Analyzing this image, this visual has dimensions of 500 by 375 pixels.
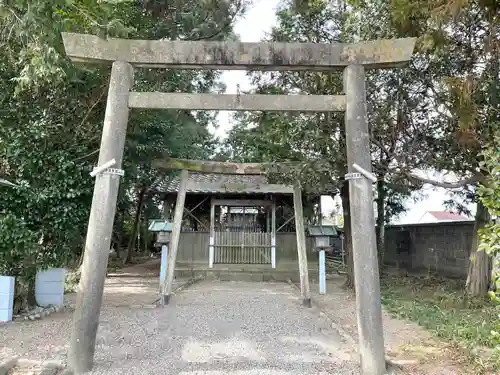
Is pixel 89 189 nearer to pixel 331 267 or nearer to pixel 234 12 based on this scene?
pixel 234 12

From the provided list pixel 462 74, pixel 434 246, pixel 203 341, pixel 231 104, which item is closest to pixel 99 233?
pixel 231 104

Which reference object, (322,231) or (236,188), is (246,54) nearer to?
(322,231)

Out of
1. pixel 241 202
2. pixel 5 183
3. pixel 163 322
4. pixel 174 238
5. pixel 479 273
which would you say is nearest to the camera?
pixel 5 183

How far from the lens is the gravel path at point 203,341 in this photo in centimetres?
405

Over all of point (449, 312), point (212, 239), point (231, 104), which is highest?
point (231, 104)

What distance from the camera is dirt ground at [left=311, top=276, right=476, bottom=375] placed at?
3.96 metres

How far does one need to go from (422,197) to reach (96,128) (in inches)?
426

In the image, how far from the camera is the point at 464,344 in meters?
4.69

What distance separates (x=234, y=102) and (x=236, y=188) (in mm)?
7032

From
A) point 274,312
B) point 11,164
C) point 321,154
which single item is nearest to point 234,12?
point 321,154

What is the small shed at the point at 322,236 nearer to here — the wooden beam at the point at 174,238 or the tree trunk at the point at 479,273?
the tree trunk at the point at 479,273

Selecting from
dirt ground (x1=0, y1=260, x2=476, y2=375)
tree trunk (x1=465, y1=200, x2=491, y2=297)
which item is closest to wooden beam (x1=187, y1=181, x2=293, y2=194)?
dirt ground (x1=0, y1=260, x2=476, y2=375)

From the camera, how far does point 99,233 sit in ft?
12.7

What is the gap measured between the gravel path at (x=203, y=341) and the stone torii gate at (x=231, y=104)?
658 mm
